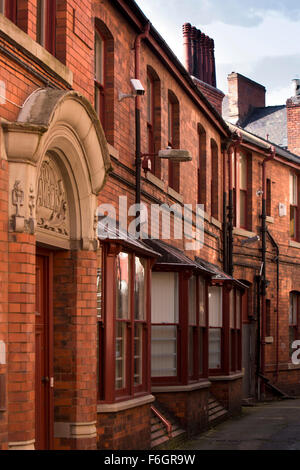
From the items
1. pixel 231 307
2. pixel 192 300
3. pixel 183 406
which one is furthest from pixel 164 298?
pixel 231 307

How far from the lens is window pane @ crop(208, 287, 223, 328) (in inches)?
766

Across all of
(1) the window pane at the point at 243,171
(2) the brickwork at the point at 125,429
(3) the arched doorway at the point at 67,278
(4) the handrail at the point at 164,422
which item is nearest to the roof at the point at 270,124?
(1) the window pane at the point at 243,171

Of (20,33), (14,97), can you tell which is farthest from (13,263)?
(20,33)

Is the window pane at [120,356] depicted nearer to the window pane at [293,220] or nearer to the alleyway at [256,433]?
the alleyway at [256,433]

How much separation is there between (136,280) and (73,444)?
11.0 ft

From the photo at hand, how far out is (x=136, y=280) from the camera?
43.3ft

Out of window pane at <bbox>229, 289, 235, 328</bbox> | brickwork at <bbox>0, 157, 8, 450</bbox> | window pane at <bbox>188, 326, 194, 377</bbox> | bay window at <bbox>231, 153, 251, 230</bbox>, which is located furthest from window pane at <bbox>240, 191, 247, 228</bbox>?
brickwork at <bbox>0, 157, 8, 450</bbox>

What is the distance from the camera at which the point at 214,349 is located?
65.9 feet

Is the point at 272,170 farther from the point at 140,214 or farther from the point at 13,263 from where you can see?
the point at 13,263

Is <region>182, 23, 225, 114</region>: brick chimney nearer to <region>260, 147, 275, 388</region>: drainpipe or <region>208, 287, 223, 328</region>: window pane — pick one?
<region>260, 147, 275, 388</region>: drainpipe

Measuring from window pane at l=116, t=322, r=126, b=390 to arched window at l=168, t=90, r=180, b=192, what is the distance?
6.63 metres

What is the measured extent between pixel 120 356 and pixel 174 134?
7.30m

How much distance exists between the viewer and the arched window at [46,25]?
1031cm

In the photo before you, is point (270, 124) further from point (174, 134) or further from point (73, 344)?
point (73, 344)
